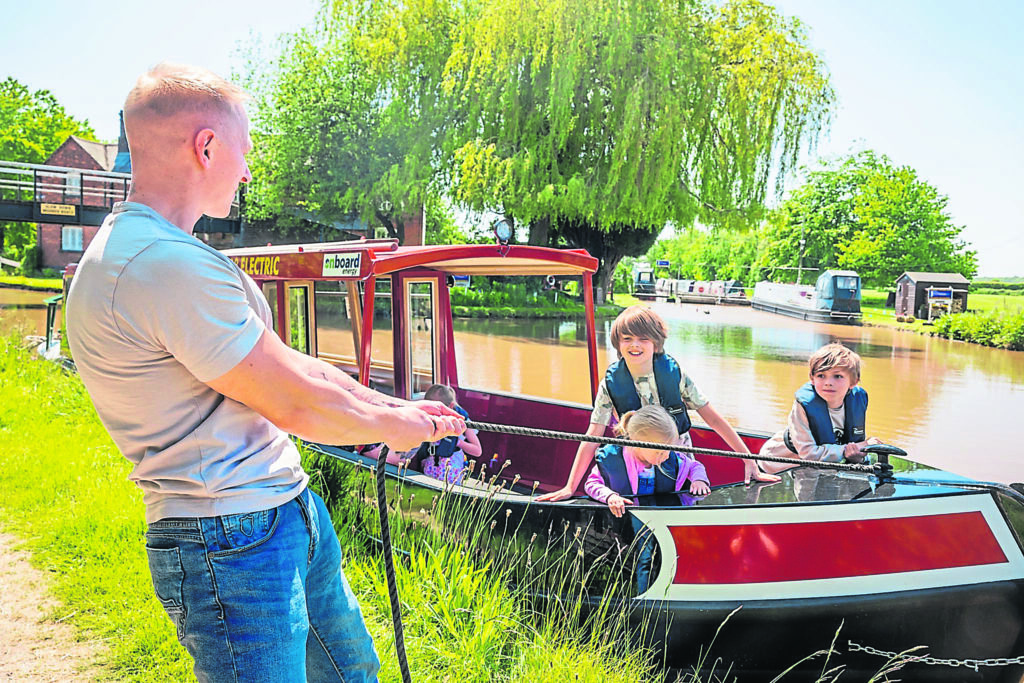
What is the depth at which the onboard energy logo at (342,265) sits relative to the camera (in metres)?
5.25

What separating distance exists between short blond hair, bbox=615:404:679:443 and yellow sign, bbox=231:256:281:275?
3402 mm

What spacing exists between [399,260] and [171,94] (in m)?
3.87

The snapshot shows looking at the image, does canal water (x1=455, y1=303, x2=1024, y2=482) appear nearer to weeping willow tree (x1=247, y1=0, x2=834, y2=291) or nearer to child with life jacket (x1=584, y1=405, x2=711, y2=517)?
weeping willow tree (x1=247, y1=0, x2=834, y2=291)

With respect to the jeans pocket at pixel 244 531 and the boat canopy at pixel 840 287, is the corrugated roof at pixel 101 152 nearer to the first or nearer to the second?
the boat canopy at pixel 840 287

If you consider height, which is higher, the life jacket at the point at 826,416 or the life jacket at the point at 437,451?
the life jacket at the point at 826,416

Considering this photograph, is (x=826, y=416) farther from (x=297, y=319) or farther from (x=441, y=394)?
(x=297, y=319)

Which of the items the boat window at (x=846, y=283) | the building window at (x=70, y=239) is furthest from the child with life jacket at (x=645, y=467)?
the building window at (x=70, y=239)

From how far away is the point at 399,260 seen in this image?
17.6 feet

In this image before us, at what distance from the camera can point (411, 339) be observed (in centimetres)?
670

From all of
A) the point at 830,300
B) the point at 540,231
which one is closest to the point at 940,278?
the point at 830,300

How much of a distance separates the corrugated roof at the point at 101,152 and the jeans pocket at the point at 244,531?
57309mm

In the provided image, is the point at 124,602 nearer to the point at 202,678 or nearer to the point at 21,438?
the point at 202,678

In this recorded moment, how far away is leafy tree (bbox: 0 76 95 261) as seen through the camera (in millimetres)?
50344

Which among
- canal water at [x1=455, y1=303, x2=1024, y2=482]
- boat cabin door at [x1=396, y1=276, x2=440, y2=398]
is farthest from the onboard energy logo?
canal water at [x1=455, y1=303, x2=1024, y2=482]
